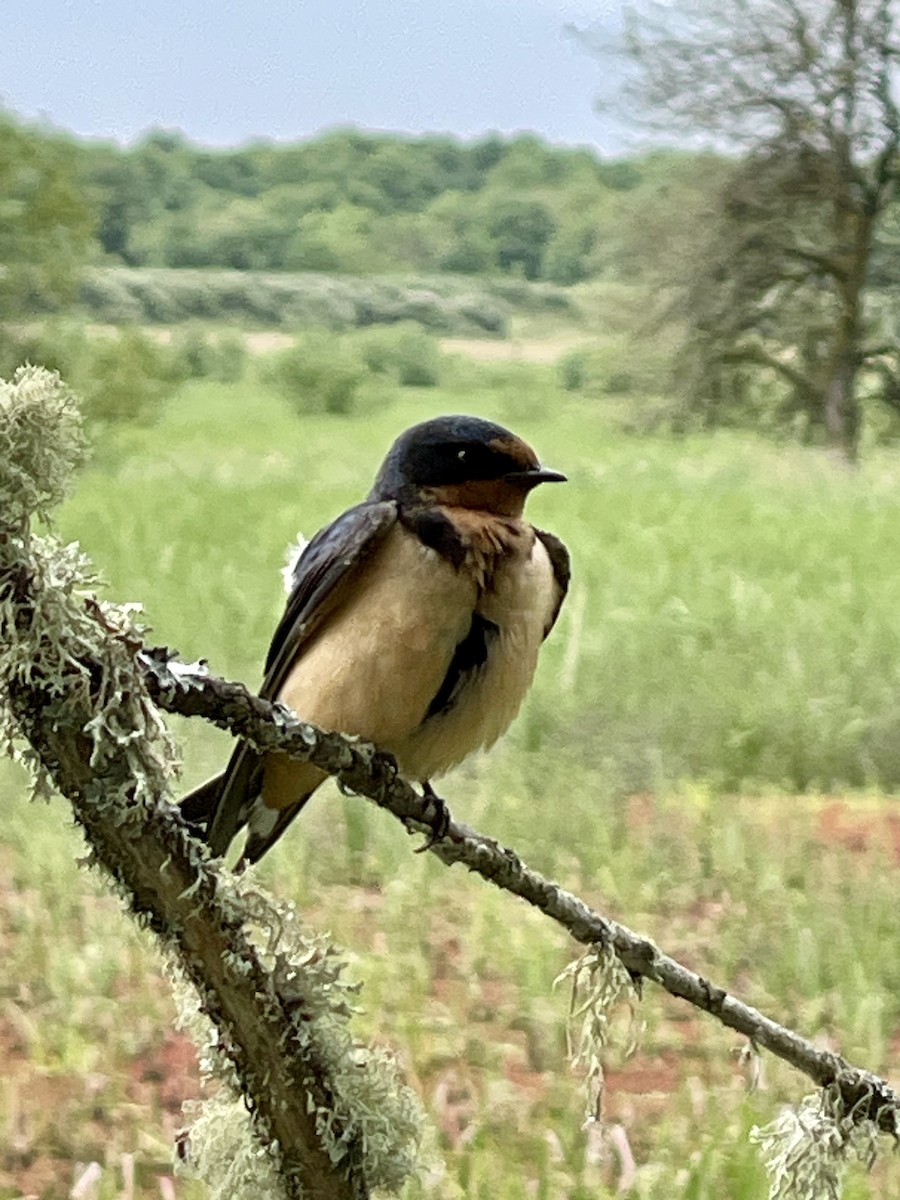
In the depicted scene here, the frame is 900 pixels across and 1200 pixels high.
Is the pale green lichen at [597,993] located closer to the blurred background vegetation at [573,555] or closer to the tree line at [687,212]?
the blurred background vegetation at [573,555]

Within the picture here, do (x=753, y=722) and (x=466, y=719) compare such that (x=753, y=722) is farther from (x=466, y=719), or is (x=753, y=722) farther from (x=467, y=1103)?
(x=466, y=719)

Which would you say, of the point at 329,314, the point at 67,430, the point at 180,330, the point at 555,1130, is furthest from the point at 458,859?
the point at 329,314

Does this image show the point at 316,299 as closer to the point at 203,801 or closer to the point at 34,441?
the point at 203,801

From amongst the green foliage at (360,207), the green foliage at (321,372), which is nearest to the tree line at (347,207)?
the green foliage at (360,207)

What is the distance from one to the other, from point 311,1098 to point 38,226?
1.25 metres

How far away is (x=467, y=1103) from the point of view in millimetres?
910

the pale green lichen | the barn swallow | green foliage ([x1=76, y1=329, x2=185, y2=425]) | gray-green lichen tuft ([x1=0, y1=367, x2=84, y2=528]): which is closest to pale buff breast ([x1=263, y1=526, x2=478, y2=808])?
the barn swallow

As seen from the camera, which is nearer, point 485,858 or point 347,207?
point 485,858

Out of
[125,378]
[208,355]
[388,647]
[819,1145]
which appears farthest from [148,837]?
[208,355]

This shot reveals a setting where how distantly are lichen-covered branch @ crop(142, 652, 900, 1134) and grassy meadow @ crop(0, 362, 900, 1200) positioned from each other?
0.11 meters

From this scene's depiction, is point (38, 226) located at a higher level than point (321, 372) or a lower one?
higher

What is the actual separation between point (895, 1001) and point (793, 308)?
1.16m

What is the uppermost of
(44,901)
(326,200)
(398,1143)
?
(326,200)

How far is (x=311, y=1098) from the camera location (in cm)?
42
